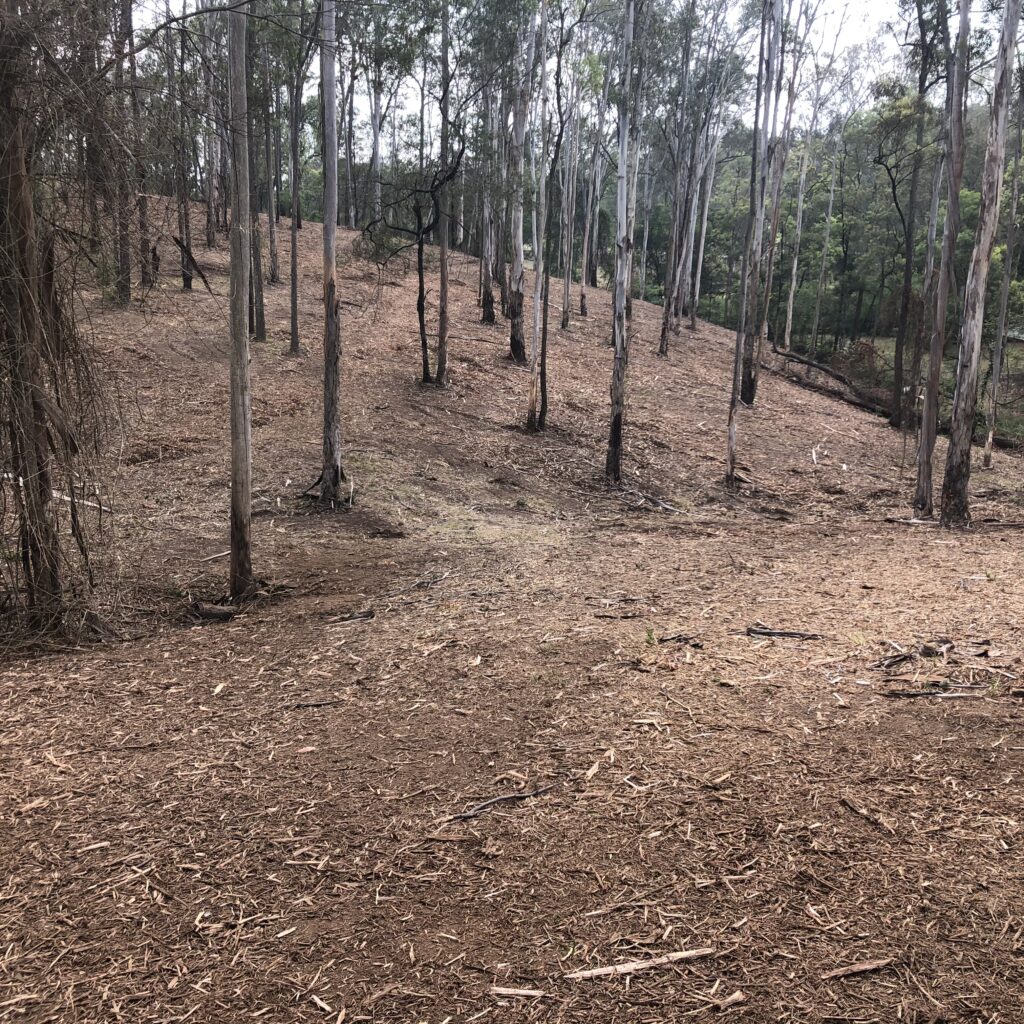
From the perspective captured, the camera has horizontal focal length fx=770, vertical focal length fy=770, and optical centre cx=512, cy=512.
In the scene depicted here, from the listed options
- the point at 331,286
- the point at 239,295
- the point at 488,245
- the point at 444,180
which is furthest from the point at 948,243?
the point at 488,245

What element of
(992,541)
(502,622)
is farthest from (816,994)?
(992,541)

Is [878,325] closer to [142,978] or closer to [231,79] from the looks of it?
[231,79]

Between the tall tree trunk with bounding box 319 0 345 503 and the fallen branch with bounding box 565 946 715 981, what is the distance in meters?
8.09

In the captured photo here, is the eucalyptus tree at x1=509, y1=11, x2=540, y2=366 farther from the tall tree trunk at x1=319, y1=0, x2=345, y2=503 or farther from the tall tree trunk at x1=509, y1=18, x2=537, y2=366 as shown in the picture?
the tall tree trunk at x1=319, y1=0, x2=345, y2=503

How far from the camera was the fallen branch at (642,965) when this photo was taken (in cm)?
249

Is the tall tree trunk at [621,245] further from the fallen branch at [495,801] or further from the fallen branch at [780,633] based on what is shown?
the fallen branch at [495,801]

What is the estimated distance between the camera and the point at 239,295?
6.26m

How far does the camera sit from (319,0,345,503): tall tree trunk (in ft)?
29.4

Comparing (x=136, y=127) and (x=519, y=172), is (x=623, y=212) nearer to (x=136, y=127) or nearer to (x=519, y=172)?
(x=519, y=172)

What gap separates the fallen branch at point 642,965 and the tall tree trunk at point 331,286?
8.09 m

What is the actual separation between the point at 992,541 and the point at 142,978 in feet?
31.1

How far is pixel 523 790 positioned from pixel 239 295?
4666 mm

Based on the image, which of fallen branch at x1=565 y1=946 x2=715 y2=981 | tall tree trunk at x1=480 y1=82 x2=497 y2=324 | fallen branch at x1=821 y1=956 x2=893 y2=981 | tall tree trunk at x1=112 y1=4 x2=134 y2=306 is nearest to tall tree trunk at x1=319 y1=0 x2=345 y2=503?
tall tree trunk at x1=112 y1=4 x2=134 y2=306

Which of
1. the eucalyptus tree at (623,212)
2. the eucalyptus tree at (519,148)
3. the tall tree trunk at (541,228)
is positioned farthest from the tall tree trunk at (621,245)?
the eucalyptus tree at (519,148)
